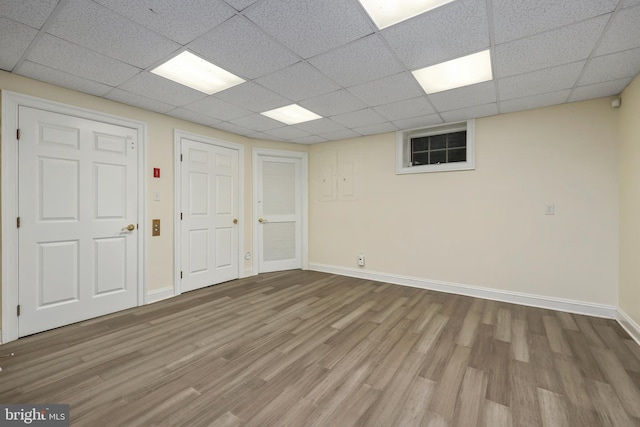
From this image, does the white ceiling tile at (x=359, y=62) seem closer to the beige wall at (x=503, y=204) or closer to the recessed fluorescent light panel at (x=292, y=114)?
the recessed fluorescent light panel at (x=292, y=114)

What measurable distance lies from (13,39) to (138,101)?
1.16m

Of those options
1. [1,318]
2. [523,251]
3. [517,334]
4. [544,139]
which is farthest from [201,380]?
[544,139]

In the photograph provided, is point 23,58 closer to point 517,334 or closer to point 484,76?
point 484,76

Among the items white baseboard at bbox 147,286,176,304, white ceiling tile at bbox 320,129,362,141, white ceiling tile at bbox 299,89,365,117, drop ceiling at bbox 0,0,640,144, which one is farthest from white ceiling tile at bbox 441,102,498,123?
white baseboard at bbox 147,286,176,304

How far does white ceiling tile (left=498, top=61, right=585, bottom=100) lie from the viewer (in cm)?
238

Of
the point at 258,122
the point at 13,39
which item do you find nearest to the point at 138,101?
the point at 13,39

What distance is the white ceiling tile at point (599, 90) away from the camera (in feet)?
8.57

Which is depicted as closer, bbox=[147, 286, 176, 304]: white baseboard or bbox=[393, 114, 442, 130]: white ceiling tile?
bbox=[147, 286, 176, 304]: white baseboard

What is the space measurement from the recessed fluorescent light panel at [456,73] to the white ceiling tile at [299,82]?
34.7 inches

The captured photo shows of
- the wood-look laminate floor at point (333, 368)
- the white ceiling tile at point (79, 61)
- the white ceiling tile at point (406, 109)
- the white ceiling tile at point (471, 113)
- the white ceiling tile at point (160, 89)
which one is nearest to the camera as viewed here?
the wood-look laminate floor at point (333, 368)

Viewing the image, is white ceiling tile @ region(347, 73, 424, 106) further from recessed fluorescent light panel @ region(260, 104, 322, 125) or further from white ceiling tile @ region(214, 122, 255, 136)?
white ceiling tile @ region(214, 122, 255, 136)

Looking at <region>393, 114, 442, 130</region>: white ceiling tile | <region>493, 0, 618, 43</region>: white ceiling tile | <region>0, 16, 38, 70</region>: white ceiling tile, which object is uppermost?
<region>393, 114, 442, 130</region>: white ceiling tile

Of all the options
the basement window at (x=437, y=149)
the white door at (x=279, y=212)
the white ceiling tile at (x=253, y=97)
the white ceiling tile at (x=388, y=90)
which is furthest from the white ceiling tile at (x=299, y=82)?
the white door at (x=279, y=212)

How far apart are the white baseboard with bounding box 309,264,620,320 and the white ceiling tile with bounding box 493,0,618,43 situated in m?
2.98
